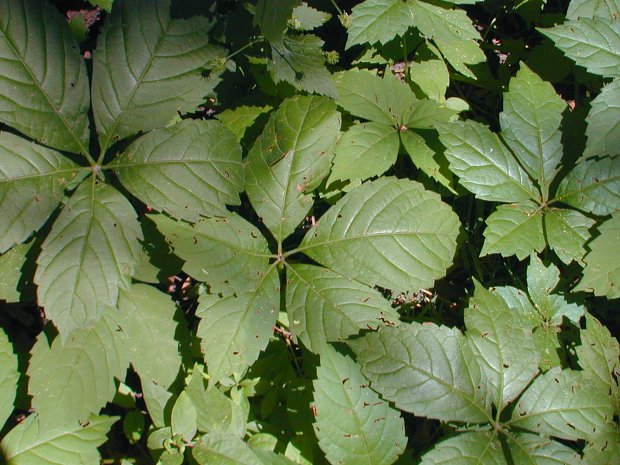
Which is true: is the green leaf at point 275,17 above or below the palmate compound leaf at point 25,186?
above

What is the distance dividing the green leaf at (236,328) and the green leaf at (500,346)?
2.16ft

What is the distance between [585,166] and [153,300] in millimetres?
1520

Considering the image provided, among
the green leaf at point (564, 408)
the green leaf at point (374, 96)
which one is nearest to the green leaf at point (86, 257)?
the green leaf at point (374, 96)

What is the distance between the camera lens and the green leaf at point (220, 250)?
5.63 ft

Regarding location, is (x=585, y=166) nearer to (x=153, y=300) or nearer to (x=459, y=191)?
(x=459, y=191)

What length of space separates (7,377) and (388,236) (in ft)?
4.33

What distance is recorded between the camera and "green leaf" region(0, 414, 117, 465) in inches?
70.0

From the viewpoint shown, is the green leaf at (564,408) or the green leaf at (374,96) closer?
the green leaf at (564,408)

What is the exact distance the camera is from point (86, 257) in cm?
160

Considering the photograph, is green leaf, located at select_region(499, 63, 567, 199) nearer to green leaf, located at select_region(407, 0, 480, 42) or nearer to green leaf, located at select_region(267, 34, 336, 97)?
green leaf, located at select_region(407, 0, 480, 42)

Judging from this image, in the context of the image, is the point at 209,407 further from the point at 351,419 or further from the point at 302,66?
the point at 302,66

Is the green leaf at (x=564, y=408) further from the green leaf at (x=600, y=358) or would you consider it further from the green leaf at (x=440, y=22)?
the green leaf at (x=440, y=22)

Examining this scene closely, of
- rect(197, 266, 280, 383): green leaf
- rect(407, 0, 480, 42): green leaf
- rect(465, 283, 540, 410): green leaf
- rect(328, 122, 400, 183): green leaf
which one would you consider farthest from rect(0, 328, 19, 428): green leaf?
rect(407, 0, 480, 42): green leaf

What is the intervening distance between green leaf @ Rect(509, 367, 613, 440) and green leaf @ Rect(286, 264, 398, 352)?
0.48m
